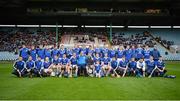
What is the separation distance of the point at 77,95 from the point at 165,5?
93.7 feet

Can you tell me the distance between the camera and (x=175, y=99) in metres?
10.3

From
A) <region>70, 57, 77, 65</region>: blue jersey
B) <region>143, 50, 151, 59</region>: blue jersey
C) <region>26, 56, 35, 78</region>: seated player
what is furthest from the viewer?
<region>143, 50, 151, 59</region>: blue jersey

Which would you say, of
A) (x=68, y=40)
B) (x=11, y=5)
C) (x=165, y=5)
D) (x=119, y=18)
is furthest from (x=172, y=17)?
(x=11, y=5)

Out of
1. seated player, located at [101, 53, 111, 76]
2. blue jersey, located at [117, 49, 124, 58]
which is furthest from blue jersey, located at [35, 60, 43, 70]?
blue jersey, located at [117, 49, 124, 58]

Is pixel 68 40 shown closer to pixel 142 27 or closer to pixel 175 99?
pixel 142 27

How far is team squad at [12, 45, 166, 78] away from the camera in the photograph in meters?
18.0

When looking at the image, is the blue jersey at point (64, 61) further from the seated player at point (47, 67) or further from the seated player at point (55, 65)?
the seated player at point (47, 67)

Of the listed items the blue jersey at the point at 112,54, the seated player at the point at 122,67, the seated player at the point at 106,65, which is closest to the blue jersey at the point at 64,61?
the seated player at the point at 106,65

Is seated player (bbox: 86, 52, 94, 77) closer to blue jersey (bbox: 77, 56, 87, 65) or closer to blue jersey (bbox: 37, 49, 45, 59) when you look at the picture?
blue jersey (bbox: 77, 56, 87, 65)

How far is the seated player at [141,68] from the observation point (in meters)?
17.9

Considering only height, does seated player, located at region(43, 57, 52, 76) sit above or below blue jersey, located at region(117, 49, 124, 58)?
below

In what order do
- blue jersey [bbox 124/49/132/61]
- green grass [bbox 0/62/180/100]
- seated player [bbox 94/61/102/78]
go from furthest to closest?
blue jersey [bbox 124/49/132/61]
seated player [bbox 94/61/102/78]
green grass [bbox 0/62/180/100]

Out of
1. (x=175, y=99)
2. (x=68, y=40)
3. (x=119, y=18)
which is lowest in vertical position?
(x=175, y=99)

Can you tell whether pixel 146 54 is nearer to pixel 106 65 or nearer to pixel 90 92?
pixel 106 65
